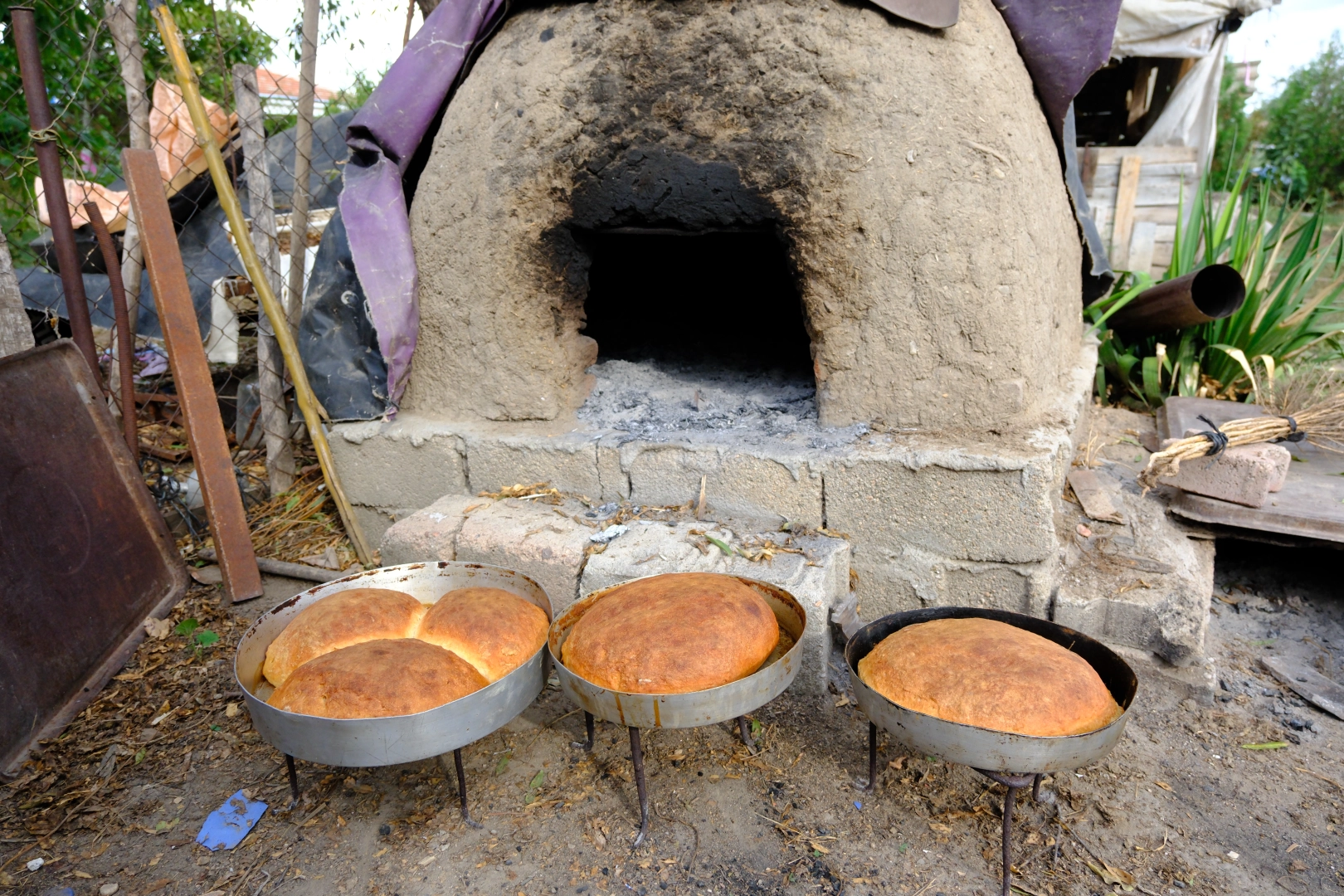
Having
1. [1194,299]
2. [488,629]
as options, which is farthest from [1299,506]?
[488,629]

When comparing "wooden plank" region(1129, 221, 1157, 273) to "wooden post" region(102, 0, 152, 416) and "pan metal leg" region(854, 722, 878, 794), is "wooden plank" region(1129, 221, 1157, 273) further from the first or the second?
"wooden post" region(102, 0, 152, 416)

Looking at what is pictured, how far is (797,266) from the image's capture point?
253 cm

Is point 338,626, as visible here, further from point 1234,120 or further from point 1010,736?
point 1234,120

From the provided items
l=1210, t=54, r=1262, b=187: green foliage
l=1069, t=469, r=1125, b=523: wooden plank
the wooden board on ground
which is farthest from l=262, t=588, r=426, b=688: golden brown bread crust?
l=1210, t=54, r=1262, b=187: green foliage

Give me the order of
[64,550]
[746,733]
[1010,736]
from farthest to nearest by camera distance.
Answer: [64,550], [746,733], [1010,736]

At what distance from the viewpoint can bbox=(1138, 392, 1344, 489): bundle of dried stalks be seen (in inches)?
105

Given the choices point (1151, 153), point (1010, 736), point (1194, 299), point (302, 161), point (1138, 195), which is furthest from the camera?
point (1138, 195)

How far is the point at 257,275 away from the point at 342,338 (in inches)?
15.5

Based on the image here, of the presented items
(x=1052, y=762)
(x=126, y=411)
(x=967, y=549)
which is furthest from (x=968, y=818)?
(x=126, y=411)

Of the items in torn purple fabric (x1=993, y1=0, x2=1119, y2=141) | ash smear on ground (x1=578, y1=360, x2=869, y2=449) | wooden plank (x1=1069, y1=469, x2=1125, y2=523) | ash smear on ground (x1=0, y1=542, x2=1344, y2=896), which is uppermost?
torn purple fabric (x1=993, y1=0, x2=1119, y2=141)

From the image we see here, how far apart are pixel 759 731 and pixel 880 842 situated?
1.59ft

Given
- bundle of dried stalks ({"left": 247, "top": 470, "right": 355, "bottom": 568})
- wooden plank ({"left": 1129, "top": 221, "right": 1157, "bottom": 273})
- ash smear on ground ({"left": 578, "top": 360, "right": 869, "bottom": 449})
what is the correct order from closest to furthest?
ash smear on ground ({"left": 578, "top": 360, "right": 869, "bottom": 449}) → bundle of dried stalks ({"left": 247, "top": 470, "right": 355, "bottom": 568}) → wooden plank ({"left": 1129, "top": 221, "right": 1157, "bottom": 273})

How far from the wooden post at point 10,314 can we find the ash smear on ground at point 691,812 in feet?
4.58

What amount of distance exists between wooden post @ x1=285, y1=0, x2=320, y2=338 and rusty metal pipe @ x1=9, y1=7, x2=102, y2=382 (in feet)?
2.38
